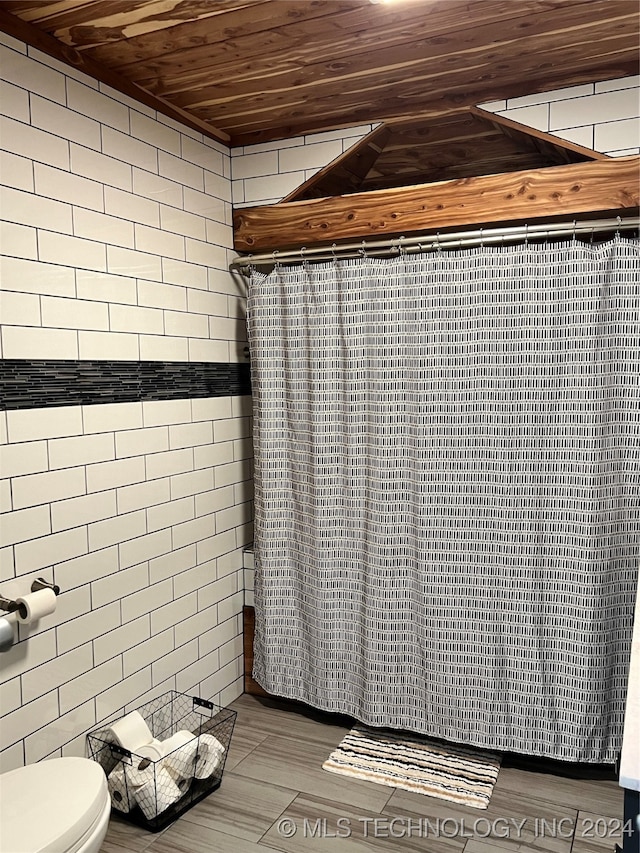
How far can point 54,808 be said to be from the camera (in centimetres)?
170

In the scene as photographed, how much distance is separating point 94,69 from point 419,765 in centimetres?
270

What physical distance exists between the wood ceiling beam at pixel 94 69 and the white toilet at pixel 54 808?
2.06 metres

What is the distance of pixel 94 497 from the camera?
2.30m

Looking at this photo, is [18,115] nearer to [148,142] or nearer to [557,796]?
[148,142]

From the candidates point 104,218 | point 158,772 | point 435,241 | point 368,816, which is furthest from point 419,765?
point 104,218

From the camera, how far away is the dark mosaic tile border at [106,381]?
2.03m

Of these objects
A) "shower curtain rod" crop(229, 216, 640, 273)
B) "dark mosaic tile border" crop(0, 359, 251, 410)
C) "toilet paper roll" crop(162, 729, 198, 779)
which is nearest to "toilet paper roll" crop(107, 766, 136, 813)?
"toilet paper roll" crop(162, 729, 198, 779)

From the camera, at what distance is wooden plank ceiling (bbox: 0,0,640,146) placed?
76.9 inches

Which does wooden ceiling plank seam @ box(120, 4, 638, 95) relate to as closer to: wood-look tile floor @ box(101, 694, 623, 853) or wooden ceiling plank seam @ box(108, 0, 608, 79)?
wooden ceiling plank seam @ box(108, 0, 608, 79)

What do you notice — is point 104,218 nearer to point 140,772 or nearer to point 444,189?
point 444,189

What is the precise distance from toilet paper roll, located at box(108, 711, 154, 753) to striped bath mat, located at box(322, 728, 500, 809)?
2.22 ft

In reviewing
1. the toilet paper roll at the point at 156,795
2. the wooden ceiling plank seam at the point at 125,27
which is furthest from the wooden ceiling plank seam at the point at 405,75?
the toilet paper roll at the point at 156,795

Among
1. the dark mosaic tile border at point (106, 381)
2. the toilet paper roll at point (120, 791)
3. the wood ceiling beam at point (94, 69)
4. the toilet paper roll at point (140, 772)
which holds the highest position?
the wood ceiling beam at point (94, 69)

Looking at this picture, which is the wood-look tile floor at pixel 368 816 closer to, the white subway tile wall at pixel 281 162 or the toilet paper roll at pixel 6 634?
the toilet paper roll at pixel 6 634
